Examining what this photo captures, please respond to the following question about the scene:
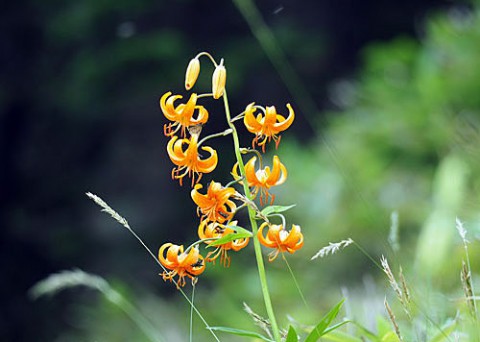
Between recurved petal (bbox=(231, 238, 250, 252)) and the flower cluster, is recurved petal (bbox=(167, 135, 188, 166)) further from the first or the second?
recurved petal (bbox=(231, 238, 250, 252))

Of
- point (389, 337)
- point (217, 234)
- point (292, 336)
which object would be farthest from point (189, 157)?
point (389, 337)

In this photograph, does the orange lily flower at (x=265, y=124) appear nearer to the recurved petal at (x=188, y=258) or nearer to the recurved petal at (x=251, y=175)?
the recurved petal at (x=251, y=175)

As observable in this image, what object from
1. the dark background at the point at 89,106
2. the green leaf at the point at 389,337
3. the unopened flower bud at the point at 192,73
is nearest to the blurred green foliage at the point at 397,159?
the green leaf at the point at 389,337

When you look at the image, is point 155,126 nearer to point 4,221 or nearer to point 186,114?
point 4,221

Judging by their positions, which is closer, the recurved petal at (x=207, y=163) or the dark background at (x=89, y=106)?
the recurved petal at (x=207, y=163)

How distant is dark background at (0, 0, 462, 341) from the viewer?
21.4 feet

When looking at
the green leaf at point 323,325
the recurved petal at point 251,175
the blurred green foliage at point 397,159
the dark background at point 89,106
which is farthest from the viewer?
the dark background at point 89,106

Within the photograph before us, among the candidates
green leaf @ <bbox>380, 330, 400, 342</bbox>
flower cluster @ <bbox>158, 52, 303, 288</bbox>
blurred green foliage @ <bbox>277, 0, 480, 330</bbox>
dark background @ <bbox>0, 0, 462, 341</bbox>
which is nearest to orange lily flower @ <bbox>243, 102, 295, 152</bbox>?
flower cluster @ <bbox>158, 52, 303, 288</bbox>

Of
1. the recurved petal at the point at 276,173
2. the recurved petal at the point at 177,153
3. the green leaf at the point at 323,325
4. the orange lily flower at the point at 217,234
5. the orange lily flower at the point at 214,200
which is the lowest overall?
the green leaf at the point at 323,325

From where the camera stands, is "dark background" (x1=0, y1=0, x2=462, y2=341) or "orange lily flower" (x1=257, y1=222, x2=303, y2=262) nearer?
"orange lily flower" (x1=257, y1=222, x2=303, y2=262)

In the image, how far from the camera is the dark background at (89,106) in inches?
256

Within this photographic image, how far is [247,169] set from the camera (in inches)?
43.1

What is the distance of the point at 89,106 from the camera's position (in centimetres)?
689

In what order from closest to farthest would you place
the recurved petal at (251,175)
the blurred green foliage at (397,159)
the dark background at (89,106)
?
the recurved petal at (251,175) < the blurred green foliage at (397,159) < the dark background at (89,106)
